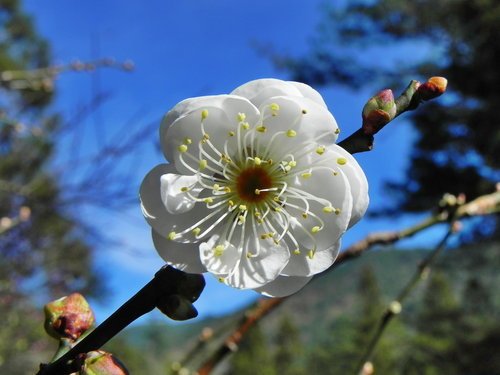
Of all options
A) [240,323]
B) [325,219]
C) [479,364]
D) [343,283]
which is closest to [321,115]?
[325,219]

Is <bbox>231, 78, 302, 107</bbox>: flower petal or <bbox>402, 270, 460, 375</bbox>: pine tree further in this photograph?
<bbox>402, 270, 460, 375</bbox>: pine tree

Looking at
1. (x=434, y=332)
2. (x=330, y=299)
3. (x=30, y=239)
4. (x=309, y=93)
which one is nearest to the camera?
(x=309, y=93)

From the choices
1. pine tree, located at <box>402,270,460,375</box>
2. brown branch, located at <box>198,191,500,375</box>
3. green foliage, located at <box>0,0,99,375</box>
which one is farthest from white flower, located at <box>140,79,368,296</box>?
pine tree, located at <box>402,270,460,375</box>

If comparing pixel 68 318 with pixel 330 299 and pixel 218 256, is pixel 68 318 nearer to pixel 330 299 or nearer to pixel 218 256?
pixel 218 256

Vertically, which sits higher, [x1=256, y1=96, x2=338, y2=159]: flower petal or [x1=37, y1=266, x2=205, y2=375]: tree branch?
[x1=256, y1=96, x2=338, y2=159]: flower petal

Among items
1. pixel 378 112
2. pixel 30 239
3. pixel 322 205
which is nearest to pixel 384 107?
pixel 378 112

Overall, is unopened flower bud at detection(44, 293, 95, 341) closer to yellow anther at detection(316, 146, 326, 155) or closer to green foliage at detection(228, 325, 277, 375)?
yellow anther at detection(316, 146, 326, 155)

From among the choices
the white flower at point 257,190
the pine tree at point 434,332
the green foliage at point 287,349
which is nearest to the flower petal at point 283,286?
the white flower at point 257,190

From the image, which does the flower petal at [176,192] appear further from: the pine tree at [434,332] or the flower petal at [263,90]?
the pine tree at [434,332]
